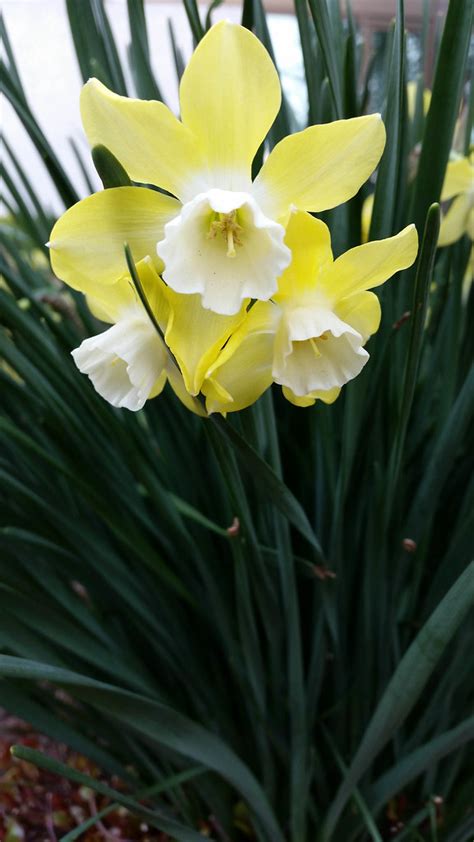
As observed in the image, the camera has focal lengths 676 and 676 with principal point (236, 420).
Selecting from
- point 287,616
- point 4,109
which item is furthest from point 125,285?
point 4,109

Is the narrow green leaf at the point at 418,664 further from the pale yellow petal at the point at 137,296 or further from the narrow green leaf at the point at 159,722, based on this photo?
the pale yellow petal at the point at 137,296

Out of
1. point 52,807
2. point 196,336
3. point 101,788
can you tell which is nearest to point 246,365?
point 196,336

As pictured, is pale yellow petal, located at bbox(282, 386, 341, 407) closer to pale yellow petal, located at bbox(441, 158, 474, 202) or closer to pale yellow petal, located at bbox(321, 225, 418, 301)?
pale yellow petal, located at bbox(321, 225, 418, 301)

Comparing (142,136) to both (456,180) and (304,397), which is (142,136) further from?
(456,180)

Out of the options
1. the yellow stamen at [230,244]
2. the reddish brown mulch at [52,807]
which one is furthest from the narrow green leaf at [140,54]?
the reddish brown mulch at [52,807]

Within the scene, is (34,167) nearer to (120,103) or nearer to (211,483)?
(211,483)

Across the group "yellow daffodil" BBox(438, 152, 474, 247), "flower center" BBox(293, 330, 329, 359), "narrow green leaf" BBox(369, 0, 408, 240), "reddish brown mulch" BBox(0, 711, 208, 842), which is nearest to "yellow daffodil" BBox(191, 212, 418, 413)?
"flower center" BBox(293, 330, 329, 359)
